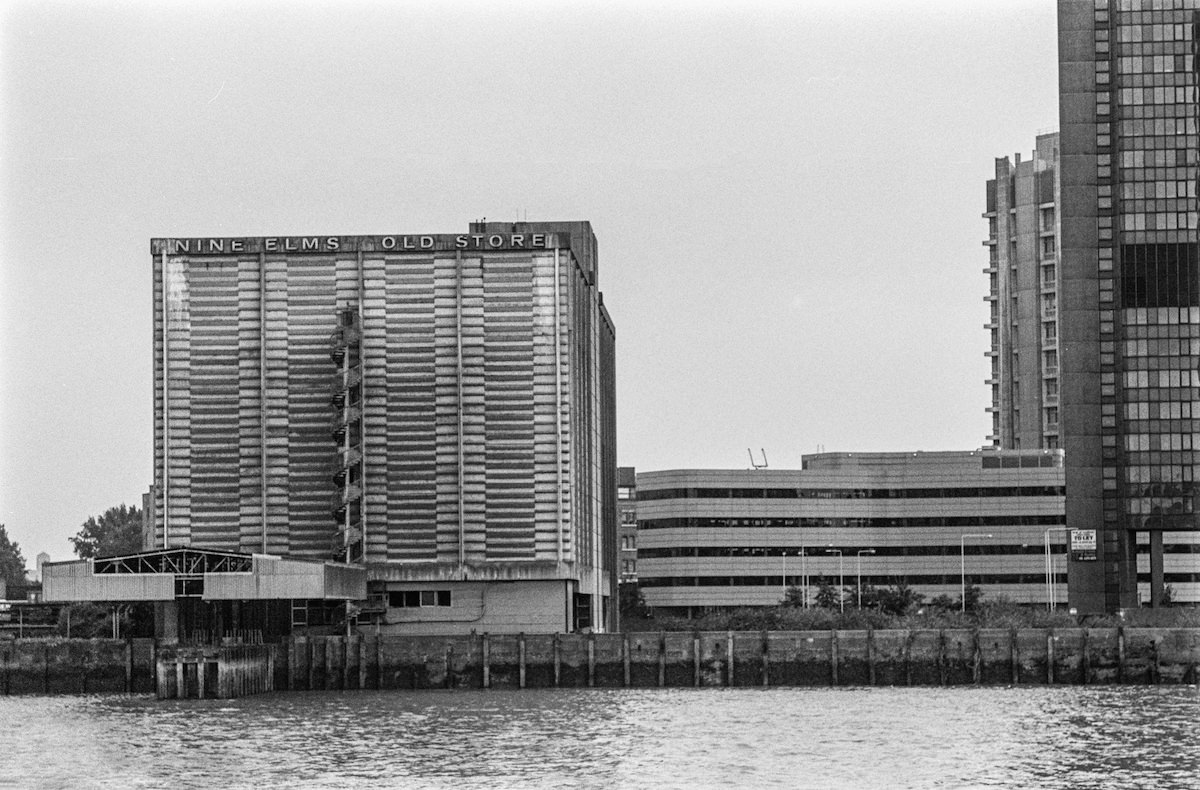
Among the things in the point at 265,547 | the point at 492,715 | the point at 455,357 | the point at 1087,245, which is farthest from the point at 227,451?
the point at 1087,245

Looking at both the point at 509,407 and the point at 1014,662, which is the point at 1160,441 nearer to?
the point at 1014,662

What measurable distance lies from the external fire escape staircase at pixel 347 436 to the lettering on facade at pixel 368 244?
3.94 meters

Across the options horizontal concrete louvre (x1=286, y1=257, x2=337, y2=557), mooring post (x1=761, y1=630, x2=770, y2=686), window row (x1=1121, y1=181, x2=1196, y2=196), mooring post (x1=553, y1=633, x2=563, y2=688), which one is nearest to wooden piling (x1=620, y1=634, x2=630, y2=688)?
mooring post (x1=553, y1=633, x2=563, y2=688)

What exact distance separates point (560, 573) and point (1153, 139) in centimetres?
7108

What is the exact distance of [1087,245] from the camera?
17675cm

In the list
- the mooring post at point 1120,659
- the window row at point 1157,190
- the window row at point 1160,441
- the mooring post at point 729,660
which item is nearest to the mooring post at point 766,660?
the mooring post at point 729,660

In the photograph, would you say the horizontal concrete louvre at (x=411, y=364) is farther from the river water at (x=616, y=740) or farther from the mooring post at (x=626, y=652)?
the river water at (x=616, y=740)

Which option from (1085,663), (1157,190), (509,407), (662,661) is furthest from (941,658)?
(1157,190)

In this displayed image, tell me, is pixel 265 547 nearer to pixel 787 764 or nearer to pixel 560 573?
pixel 560 573

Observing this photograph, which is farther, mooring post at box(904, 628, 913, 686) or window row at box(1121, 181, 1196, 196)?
window row at box(1121, 181, 1196, 196)

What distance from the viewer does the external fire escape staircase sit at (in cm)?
12769

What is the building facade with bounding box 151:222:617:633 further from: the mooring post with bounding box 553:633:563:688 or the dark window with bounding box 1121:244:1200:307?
the dark window with bounding box 1121:244:1200:307

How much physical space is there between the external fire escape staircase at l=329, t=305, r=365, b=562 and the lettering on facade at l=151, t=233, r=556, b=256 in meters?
3.94

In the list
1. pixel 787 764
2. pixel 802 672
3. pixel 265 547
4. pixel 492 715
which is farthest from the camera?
pixel 265 547
